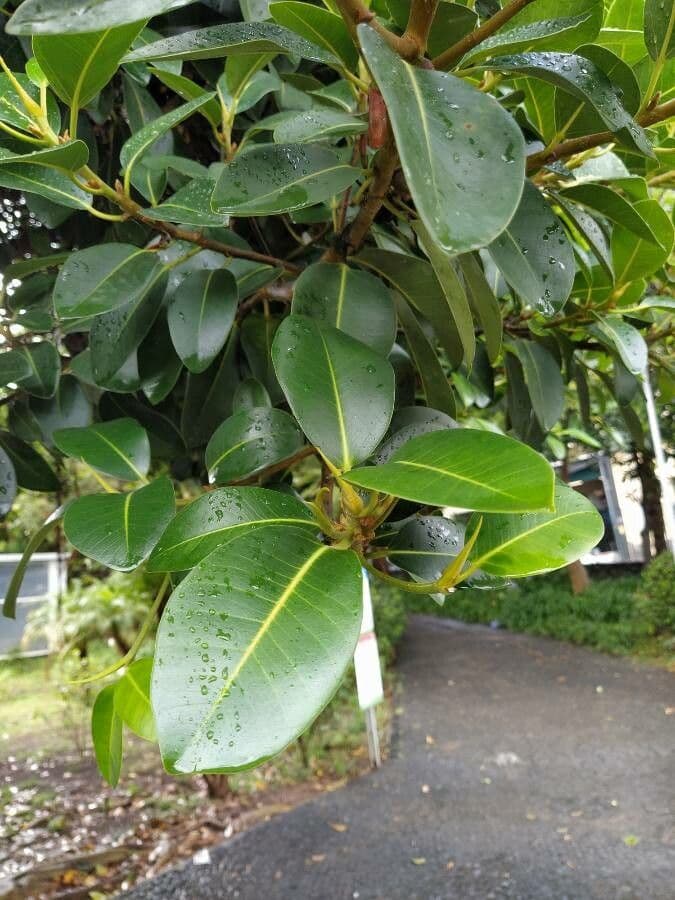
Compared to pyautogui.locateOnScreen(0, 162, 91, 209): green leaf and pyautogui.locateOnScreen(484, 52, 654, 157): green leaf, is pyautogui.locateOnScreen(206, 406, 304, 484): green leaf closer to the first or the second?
pyautogui.locateOnScreen(0, 162, 91, 209): green leaf

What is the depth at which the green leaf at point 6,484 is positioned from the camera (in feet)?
2.93

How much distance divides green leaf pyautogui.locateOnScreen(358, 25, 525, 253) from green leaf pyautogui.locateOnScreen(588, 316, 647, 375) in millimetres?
439

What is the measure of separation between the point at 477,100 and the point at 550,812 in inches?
155

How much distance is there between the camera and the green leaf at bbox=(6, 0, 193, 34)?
319mm

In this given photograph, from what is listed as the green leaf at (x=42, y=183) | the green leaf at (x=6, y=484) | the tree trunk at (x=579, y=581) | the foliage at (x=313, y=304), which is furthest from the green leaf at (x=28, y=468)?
the tree trunk at (x=579, y=581)

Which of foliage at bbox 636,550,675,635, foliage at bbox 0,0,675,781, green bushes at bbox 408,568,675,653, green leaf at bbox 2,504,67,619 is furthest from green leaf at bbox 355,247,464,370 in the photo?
foliage at bbox 636,550,675,635

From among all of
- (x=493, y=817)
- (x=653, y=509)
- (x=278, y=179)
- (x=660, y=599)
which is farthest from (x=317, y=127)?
(x=653, y=509)

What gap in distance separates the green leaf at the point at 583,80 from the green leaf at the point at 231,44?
143 millimetres

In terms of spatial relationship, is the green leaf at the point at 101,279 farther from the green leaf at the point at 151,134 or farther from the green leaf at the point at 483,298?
the green leaf at the point at 483,298

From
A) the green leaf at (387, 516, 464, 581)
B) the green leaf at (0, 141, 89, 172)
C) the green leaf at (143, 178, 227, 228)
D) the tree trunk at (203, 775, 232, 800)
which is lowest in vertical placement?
the tree trunk at (203, 775, 232, 800)

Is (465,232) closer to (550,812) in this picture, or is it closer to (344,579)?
(344,579)

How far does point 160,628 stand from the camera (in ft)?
1.29

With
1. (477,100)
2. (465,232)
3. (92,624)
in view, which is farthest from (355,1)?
(92,624)

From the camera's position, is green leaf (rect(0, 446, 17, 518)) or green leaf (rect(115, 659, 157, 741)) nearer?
green leaf (rect(115, 659, 157, 741))
